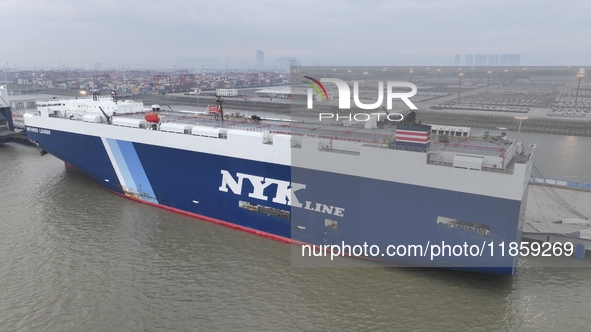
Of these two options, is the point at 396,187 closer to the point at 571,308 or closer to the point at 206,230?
the point at 571,308

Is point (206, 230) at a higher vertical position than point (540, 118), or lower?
lower

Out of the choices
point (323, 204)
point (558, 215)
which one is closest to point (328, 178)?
point (323, 204)

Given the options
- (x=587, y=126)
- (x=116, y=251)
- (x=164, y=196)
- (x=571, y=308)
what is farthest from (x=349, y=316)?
(x=587, y=126)

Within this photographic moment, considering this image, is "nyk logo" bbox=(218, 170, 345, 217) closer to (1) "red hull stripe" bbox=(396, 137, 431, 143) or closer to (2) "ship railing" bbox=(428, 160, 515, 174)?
(1) "red hull stripe" bbox=(396, 137, 431, 143)

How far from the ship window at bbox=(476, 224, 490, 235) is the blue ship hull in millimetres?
105

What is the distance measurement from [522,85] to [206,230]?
6181cm

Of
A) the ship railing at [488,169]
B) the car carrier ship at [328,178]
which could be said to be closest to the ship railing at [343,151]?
A: the car carrier ship at [328,178]

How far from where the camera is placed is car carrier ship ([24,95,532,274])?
404 inches

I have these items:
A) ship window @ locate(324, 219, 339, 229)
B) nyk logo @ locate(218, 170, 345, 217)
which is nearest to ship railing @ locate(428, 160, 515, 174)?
nyk logo @ locate(218, 170, 345, 217)

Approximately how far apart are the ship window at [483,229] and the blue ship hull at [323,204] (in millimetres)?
105

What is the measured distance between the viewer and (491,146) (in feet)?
38.5

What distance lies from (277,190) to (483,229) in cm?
688

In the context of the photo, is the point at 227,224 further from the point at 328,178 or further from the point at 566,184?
the point at 566,184

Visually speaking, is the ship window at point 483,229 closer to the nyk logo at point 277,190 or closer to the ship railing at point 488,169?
the ship railing at point 488,169
